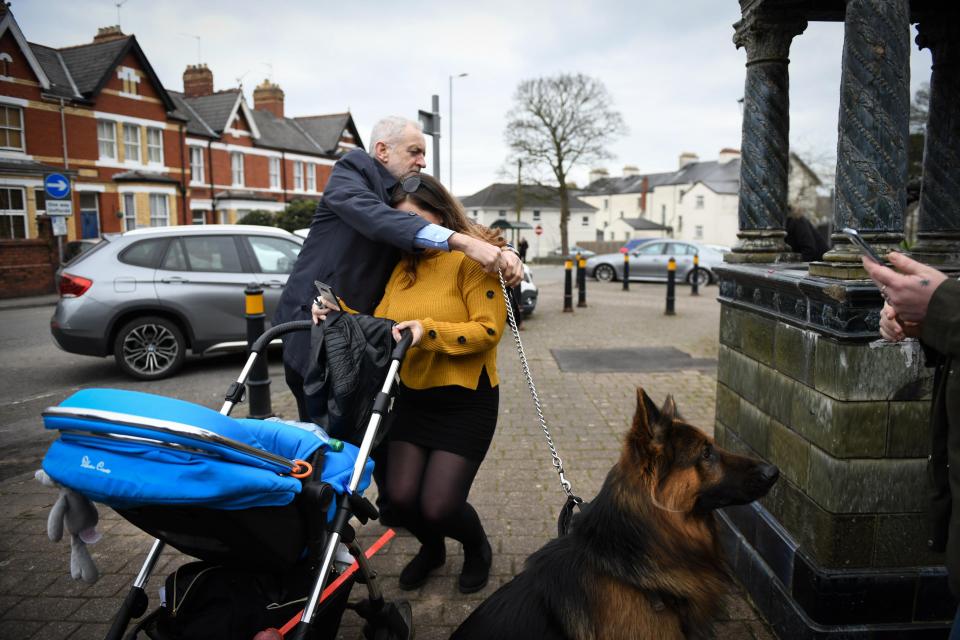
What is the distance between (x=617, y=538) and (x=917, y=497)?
1399 millimetres

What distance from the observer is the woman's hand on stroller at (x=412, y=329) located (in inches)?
107

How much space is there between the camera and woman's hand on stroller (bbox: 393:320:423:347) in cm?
271

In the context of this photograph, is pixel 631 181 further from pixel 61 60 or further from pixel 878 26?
pixel 878 26

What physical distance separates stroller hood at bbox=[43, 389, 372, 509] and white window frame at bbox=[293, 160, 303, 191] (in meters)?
43.6

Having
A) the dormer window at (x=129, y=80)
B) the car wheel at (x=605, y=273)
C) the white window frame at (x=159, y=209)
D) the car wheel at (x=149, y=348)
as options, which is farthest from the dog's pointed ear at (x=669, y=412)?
the dormer window at (x=129, y=80)

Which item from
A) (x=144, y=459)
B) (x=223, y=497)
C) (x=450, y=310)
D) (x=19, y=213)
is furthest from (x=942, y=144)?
(x=19, y=213)

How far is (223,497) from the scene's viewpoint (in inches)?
71.2

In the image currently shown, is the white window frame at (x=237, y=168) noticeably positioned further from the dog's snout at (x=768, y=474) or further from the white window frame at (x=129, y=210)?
the dog's snout at (x=768, y=474)

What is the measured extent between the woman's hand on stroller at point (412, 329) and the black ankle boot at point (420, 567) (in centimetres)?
129

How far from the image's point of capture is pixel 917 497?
103 inches

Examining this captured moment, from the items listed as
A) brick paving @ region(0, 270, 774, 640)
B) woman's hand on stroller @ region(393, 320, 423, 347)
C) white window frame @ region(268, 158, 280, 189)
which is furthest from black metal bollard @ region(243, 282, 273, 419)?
white window frame @ region(268, 158, 280, 189)

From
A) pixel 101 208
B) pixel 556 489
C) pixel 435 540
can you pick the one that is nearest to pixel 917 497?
pixel 435 540

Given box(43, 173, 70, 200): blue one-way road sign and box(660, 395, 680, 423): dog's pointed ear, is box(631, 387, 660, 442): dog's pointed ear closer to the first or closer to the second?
box(660, 395, 680, 423): dog's pointed ear

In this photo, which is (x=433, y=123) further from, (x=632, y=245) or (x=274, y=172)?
(x=274, y=172)
